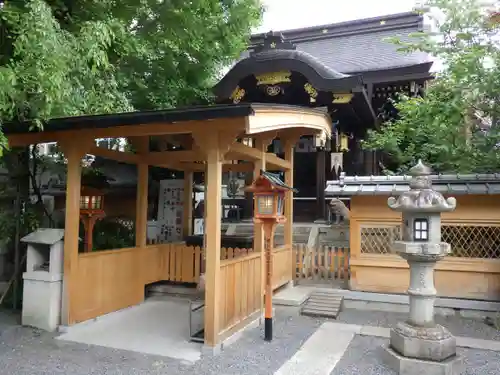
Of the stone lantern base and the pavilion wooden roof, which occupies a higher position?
the pavilion wooden roof

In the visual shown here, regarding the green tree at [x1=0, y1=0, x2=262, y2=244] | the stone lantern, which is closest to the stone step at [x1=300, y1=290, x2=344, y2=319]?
the stone lantern

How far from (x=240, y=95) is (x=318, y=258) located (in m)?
5.09

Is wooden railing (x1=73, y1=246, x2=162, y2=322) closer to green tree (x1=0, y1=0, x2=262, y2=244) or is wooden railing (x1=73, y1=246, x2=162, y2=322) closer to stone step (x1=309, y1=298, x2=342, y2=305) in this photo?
green tree (x1=0, y1=0, x2=262, y2=244)

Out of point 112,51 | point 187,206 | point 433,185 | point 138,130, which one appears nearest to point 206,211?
point 138,130

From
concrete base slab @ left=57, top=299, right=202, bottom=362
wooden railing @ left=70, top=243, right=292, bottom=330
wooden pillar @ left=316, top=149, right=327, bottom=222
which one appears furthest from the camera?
wooden pillar @ left=316, top=149, right=327, bottom=222

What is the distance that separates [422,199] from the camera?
529 centimetres

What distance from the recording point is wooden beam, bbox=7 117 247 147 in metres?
5.33

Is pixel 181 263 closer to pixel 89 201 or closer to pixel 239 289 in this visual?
pixel 89 201

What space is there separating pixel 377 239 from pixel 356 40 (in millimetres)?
10757

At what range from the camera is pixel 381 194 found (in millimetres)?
8125

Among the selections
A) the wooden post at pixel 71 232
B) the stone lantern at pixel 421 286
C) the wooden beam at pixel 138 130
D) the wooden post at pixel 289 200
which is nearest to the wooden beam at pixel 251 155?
the wooden post at pixel 289 200

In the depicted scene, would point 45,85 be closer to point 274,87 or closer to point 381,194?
point 381,194

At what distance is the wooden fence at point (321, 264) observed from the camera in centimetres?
898

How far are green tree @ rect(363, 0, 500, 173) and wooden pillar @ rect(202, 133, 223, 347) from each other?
4.56 m
